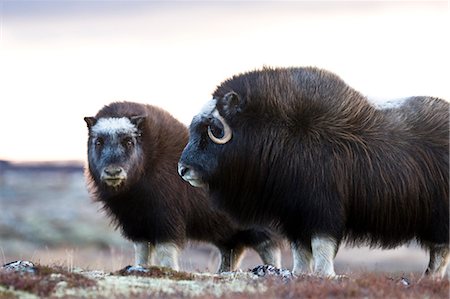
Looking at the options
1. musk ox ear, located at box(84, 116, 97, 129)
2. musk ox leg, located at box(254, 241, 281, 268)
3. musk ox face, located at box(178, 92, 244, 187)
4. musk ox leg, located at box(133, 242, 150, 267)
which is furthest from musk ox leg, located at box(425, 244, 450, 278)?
musk ox ear, located at box(84, 116, 97, 129)

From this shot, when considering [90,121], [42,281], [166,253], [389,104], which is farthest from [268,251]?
[42,281]

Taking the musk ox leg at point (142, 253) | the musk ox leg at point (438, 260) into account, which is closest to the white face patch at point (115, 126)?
the musk ox leg at point (142, 253)

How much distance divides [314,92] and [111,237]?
25618mm

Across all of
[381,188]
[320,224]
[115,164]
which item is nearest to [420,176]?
[381,188]

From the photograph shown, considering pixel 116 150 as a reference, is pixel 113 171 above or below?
below

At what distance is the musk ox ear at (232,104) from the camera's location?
35.0ft

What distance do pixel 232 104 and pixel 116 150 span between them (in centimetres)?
204

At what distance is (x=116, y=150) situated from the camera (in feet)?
40.2

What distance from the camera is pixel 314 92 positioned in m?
10.7

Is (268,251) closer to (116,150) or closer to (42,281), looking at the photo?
(116,150)

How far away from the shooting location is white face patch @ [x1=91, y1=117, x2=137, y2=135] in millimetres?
12320

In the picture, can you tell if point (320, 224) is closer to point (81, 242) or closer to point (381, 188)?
point (381, 188)

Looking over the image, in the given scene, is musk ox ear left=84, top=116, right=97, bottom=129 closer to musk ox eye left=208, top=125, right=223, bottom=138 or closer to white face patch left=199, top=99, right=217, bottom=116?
white face patch left=199, top=99, right=217, bottom=116

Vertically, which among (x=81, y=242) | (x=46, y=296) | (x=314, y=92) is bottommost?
(x=81, y=242)
